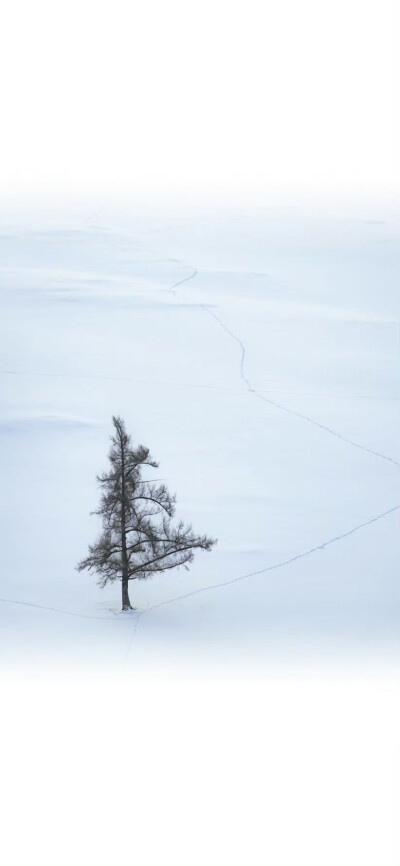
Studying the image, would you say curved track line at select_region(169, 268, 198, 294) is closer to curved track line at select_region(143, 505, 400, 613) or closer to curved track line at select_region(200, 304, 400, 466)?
curved track line at select_region(200, 304, 400, 466)

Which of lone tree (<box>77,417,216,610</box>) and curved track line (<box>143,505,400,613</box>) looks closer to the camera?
lone tree (<box>77,417,216,610</box>)

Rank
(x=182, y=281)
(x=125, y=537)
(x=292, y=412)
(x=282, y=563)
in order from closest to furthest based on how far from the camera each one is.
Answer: (x=125, y=537) → (x=282, y=563) → (x=292, y=412) → (x=182, y=281)

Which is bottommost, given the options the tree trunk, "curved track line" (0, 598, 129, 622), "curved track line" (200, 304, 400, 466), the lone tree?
"curved track line" (0, 598, 129, 622)

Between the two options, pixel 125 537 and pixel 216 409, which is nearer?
pixel 125 537

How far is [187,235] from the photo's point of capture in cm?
879

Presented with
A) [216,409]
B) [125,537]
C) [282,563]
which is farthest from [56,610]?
[216,409]

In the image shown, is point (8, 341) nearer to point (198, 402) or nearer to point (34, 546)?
point (198, 402)

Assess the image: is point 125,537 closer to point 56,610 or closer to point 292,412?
point 56,610

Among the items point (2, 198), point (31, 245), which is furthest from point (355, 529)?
point (2, 198)

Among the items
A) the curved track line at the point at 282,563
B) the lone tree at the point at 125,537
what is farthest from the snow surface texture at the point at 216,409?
the lone tree at the point at 125,537

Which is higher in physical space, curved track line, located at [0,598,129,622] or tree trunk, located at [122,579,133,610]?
tree trunk, located at [122,579,133,610]

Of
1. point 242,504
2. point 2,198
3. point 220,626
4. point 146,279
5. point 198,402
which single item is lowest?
point 220,626

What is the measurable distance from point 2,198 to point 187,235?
1.77 metres

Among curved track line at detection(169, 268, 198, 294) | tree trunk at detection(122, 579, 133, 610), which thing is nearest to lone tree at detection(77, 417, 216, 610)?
tree trunk at detection(122, 579, 133, 610)
